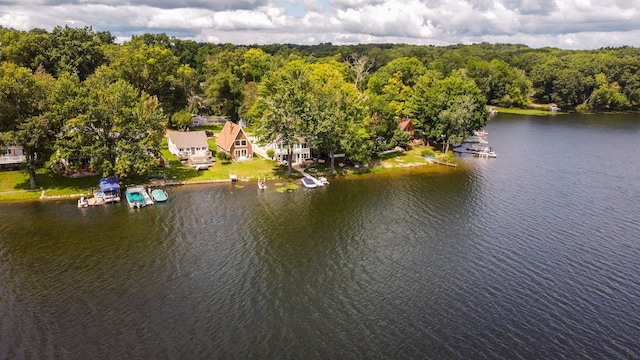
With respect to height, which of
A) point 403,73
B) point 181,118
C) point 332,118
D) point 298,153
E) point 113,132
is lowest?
point 298,153

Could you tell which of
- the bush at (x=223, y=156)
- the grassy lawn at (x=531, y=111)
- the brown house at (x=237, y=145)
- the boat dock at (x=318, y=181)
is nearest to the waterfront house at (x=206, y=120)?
the brown house at (x=237, y=145)

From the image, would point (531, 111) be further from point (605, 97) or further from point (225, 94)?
point (225, 94)

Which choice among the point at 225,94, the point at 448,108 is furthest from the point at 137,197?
the point at 448,108

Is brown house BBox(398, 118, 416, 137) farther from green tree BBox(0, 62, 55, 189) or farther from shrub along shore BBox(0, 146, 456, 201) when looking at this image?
green tree BBox(0, 62, 55, 189)

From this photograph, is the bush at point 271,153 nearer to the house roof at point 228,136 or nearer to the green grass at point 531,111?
the house roof at point 228,136

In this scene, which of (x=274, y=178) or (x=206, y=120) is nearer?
(x=274, y=178)

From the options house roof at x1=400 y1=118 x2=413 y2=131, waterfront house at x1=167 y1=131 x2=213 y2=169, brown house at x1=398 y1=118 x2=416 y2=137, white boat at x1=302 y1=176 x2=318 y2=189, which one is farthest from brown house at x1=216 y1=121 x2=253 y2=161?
house roof at x1=400 y1=118 x2=413 y2=131

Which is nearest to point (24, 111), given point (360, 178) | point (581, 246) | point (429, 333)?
point (360, 178)
